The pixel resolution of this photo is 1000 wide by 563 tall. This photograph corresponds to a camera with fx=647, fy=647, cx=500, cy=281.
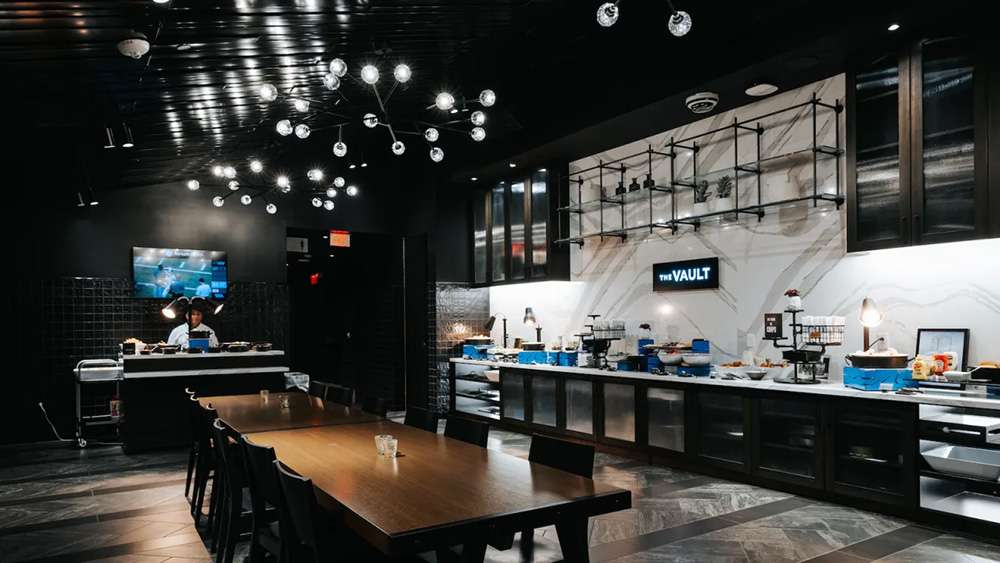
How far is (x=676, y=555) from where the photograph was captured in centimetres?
390

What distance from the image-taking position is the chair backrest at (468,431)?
367 centimetres

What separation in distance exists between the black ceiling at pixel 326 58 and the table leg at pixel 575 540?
129 inches

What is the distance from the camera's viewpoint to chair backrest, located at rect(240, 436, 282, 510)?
2.72 m

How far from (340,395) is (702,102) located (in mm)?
4290

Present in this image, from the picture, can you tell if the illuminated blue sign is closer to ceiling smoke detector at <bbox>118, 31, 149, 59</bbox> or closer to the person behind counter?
ceiling smoke detector at <bbox>118, 31, 149, 59</bbox>

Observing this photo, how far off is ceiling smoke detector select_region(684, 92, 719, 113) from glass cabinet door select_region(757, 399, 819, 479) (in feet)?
9.06

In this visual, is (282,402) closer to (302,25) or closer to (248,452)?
(248,452)

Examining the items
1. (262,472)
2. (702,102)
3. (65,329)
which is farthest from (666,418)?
(65,329)

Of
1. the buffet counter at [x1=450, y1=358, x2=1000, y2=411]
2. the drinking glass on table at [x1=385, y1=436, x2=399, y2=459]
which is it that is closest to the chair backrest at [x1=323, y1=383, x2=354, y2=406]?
the drinking glass on table at [x1=385, y1=436, x2=399, y2=459]

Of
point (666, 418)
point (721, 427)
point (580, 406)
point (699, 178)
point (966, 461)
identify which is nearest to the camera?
point (966, 461)

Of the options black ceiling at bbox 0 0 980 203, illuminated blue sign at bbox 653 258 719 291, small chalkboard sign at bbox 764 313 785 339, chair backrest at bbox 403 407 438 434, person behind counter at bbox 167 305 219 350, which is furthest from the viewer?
person behind counter at bbox 167 305 219 350

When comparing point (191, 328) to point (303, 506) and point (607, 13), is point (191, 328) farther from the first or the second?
point (607, 13)

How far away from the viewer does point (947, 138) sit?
455cm

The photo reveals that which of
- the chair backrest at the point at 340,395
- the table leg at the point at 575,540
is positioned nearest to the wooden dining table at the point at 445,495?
the table leg at the point at 575,540
